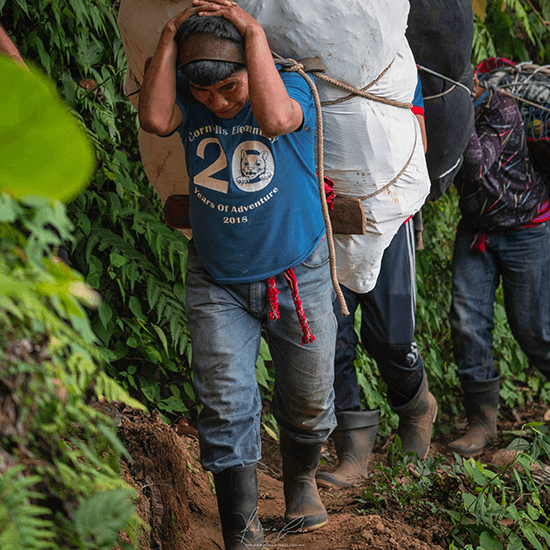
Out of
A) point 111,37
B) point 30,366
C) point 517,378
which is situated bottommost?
point 517,378

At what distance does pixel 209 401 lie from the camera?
6.03 feet

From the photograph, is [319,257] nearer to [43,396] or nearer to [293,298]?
[293,298]

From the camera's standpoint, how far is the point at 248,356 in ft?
6.32

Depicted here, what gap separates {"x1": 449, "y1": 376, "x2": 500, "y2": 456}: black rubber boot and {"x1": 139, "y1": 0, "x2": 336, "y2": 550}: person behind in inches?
74.6

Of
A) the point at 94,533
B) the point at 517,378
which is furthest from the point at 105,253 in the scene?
the point at 517,378

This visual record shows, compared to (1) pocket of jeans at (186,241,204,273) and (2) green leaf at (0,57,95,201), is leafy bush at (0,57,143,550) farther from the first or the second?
(1) pocket of jeans at (186,241,204,273)

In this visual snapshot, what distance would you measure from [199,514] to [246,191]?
3.92 feet

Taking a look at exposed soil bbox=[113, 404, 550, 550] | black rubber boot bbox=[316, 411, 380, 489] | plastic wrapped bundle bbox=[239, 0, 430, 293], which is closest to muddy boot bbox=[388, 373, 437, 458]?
black rubber boot bbox=[316, 411, 380, 489]

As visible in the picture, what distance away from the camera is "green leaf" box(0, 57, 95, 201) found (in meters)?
0.50

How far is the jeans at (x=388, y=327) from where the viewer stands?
2.68 meters

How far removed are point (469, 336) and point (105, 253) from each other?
2.06 m

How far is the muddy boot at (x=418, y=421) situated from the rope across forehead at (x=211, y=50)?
6.07 feet

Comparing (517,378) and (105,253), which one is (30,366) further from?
(517,378)

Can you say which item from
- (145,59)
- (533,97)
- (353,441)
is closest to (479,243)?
(533,97)
